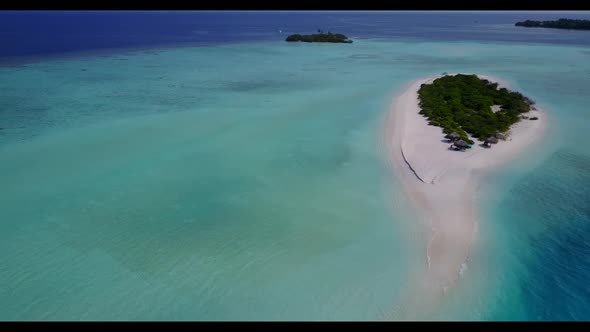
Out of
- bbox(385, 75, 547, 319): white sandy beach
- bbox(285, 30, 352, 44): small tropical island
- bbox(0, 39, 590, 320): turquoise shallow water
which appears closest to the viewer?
bbox(0, 39, 590, 320): turquoise shallow water

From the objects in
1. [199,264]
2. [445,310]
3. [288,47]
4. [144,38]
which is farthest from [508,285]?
[144,38]

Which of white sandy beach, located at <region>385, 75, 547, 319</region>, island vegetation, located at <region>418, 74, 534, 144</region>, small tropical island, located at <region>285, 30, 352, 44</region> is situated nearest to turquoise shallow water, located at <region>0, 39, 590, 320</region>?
white sandy beach, located at <region>385, 75, 547, 319</region>

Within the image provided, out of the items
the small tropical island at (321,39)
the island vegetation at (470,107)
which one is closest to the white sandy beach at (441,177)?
the island vegetation at (470,107)

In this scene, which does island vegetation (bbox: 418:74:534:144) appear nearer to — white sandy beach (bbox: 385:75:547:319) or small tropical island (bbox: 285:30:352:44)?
white sandy beach (bbox: 385:75:547:319)

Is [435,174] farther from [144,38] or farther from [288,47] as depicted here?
[144,38]

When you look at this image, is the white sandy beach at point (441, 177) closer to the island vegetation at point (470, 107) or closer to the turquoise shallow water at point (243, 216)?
the turquoise shallow water at point (243, 216)

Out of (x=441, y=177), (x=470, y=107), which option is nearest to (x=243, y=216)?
(x=441, y=177)
